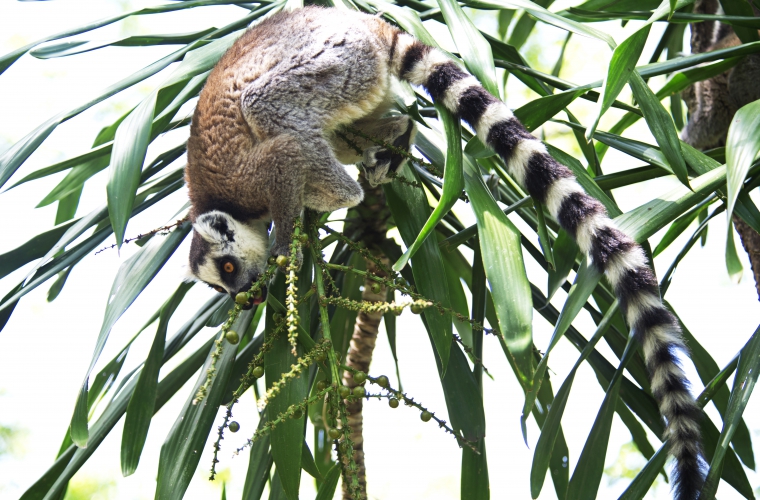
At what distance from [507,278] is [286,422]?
60cm

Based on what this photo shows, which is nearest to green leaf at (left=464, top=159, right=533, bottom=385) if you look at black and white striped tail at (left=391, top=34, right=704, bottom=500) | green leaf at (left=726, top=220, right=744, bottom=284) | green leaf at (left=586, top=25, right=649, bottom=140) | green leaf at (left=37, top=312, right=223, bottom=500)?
black and white striped tail at (left=391, top=34, right=704, bottom=500)

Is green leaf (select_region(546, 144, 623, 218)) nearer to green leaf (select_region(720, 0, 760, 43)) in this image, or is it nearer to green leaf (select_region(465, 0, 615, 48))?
green leaf (select_region(465, 0, 615, 48))

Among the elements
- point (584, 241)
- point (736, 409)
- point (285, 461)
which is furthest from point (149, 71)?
point (736, 409)

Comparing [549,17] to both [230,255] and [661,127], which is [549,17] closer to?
[661,127]

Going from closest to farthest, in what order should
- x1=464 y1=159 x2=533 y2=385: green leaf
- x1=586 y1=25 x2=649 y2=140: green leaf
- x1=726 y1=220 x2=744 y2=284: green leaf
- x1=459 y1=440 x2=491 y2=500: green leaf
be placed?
x1=464 y1=159 x2=533 y2=385: green leaf
x1=586 y1=25 x2=649 y2=140: green leaf
x1=459 y1=440 x2=491 y2=500: green leaf
x1=726 y1=220 x2=744 y2=284: green leaf

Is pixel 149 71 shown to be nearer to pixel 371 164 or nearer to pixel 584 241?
pixel 371 164

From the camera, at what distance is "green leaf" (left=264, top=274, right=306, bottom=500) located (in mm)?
1317

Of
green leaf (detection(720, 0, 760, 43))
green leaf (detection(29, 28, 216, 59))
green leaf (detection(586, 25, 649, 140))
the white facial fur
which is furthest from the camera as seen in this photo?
the white facial fur

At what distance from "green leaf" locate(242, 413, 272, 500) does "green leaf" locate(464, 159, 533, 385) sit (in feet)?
3.05

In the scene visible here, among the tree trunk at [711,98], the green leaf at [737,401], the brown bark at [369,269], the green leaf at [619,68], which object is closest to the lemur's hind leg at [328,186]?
the brown bark at [369,269]

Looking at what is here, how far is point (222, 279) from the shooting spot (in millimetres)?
2146

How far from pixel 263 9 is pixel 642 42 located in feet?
4.28

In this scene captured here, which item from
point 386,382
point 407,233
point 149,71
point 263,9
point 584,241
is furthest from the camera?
point 263,9

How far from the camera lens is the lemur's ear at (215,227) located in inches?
79.6
